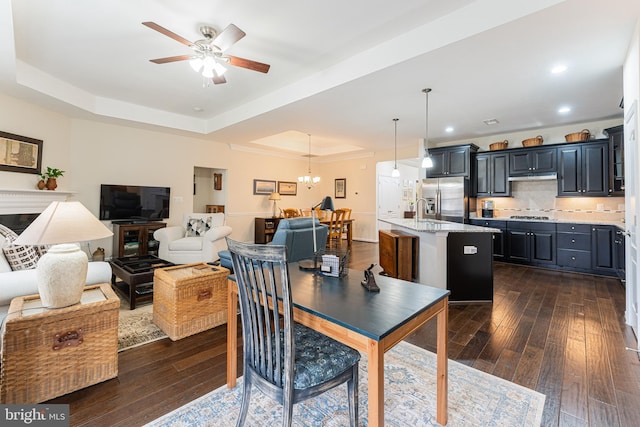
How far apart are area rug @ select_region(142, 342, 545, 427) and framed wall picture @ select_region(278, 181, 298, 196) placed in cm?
687

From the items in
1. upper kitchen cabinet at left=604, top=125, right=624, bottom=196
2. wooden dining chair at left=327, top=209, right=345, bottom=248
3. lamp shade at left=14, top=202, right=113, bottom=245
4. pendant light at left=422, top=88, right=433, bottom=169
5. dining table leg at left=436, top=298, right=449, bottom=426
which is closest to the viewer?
dining table leg at left=436, top=298, right=449, bottom=426

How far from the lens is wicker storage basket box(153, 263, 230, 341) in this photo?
247 cm

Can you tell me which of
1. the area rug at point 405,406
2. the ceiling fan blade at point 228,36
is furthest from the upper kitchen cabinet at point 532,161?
the ceiling fan blade at point 228,36

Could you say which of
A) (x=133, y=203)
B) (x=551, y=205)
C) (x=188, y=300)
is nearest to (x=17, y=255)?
(x=188, y=300)

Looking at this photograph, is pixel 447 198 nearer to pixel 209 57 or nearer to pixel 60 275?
pixel 209 57

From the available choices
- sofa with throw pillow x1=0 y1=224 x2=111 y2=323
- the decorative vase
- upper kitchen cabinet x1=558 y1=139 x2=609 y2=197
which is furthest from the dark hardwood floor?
the decorative vase

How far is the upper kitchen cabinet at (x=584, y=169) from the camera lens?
4672mm

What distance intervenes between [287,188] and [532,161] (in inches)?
235

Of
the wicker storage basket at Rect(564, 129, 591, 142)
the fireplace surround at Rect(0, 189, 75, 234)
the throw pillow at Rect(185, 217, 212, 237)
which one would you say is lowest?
the throw pillow at Rect(185, 217, 212, 237)

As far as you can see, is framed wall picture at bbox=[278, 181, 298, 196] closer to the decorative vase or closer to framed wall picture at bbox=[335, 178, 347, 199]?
framed wall picture at bbox=[335, 178, 347, 199]

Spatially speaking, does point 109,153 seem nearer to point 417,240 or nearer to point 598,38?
point 417,240

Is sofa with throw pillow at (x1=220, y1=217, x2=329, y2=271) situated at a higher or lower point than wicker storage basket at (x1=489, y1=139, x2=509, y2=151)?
lower

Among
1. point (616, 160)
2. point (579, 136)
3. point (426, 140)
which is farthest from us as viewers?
point (426, 140)

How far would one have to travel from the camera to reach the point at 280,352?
1.25 meters
